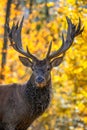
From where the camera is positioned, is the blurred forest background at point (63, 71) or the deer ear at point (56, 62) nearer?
the deer ear at point (56, 62)

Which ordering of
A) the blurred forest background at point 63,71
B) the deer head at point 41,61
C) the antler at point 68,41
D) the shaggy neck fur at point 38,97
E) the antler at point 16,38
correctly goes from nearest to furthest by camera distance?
the deer head at point 41,61, the shaggy neck fur at point 38,97, the antler at point 68,41, the antler at point 16,38, the blurred forest background at point 63,71

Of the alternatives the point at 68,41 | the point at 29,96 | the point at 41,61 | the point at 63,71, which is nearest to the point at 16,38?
the point at 41,61

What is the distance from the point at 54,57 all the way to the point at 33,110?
3.76 ft

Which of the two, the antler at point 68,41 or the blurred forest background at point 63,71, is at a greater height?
the antler at point 68,41

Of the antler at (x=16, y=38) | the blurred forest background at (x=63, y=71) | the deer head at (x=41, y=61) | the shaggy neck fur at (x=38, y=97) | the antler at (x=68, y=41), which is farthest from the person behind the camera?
the blurred forest background at (x=63, y=71)

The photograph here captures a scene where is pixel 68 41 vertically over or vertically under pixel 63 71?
over

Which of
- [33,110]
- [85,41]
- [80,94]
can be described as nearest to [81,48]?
[85,41]

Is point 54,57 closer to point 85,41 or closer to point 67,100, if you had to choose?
point 85,41

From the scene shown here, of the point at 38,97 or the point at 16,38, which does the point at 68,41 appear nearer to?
the point at 16,38

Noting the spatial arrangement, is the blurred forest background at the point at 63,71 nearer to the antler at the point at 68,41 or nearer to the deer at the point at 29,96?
the antler at the point at 68,41

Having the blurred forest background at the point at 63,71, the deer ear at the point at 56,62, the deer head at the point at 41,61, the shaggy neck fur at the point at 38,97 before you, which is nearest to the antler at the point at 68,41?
the deer head at the point at 41,61

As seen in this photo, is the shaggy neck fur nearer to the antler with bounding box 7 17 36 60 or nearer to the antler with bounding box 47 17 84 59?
the antler with bounding box 47 17 84 59

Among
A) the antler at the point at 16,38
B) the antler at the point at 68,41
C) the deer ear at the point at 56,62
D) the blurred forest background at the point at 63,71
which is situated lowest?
the blurred forest background at the point at 63,71

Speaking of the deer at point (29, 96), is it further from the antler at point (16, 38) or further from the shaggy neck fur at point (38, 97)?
the antler at point (16, 38)
